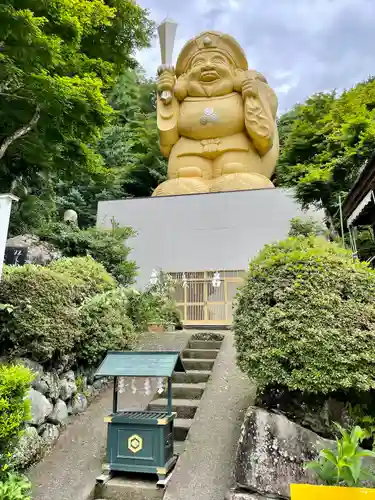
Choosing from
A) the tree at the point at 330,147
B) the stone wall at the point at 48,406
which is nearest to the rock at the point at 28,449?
the stone wall at the point at 48,406

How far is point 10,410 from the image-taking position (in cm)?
341

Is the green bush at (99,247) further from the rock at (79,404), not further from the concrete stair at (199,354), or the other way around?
the rock at (79,404)

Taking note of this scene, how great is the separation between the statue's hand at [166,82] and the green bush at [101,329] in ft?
30.2

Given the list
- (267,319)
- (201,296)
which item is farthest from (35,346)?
(201,296)

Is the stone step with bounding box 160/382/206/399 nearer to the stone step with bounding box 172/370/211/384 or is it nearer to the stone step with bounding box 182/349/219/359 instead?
the stone step with bounding box 172/370/211/384

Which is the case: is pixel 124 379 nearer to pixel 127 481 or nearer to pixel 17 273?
pixel 127 481

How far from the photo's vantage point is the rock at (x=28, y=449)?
3840mm

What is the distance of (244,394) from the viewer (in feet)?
16.4

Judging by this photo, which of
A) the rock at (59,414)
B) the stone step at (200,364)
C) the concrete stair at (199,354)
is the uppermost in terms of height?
the concrete stair at (199,354)

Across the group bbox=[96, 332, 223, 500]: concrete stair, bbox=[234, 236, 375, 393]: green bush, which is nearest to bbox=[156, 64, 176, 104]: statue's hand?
bbox=[96, 332, 223, 500]: concrete stair

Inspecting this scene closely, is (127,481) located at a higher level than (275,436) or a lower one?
lower

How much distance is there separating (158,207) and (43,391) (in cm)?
808

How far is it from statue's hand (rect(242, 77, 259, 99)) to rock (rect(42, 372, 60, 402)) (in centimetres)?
1120

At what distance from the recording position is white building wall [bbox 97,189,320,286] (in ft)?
35.7
